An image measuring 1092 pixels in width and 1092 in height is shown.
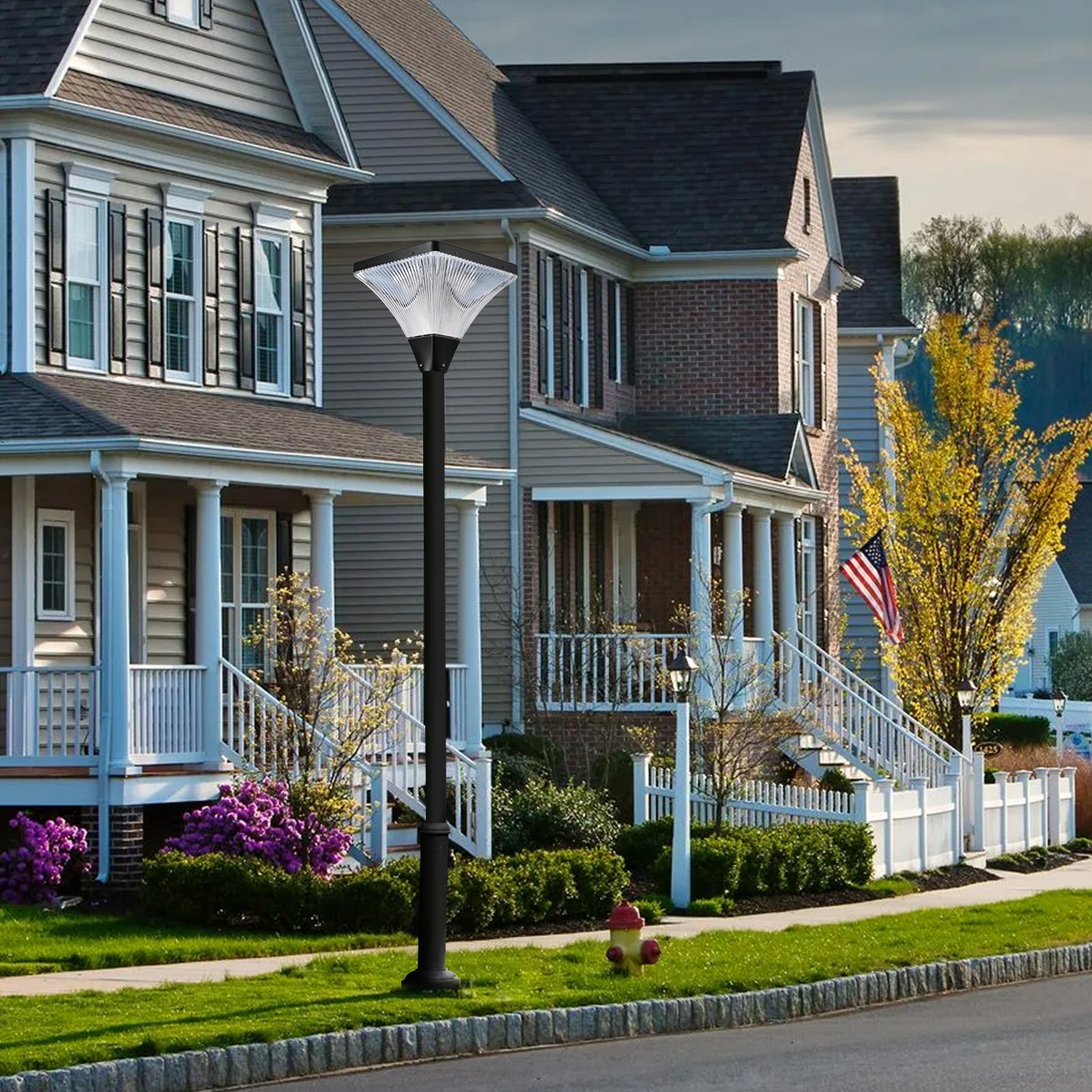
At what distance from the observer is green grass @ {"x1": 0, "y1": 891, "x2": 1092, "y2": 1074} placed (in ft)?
43.8

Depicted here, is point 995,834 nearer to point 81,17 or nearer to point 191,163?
point 191,163

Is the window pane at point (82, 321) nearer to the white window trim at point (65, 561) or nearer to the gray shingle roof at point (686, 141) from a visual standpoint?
the white window trim at point (65, 561)

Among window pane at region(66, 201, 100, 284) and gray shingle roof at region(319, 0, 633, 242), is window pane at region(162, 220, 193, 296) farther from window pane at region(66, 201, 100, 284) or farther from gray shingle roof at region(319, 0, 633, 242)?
gray shingle roof at region(319, 0, 633, 242)

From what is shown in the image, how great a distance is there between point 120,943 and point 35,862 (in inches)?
115

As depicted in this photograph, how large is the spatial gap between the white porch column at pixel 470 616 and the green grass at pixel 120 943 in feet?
21.7

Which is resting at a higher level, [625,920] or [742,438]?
[742,438]

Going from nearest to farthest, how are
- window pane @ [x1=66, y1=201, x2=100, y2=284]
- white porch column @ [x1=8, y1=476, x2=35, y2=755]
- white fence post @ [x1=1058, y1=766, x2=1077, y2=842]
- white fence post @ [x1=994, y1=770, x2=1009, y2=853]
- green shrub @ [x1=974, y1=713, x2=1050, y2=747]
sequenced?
white porch column @ [x1=8, y1=476, x2=35, y2=755]
window pane @ [x1=66, y1=201, x2=100, y2=284]
white fence post @ [x1=994, y1=770, x2=1009, y2=853]
white fence post @ [x1=1058, y1=766, x2=1077, y2=842]
green shrub @ [x1=974, y1=713, x2=1050, y2=747]

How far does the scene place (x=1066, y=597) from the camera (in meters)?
72.8

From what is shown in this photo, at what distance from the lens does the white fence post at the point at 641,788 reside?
84.6 ft

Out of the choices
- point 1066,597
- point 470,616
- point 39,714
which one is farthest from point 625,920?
point 1066,597

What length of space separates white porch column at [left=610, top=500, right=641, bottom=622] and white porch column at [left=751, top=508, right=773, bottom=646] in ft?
7.32

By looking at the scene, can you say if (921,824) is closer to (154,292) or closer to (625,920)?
(154,292)

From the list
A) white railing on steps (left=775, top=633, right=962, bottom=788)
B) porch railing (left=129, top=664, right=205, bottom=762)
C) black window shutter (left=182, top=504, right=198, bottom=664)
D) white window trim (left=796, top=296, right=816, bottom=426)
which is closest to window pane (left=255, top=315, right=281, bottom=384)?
black window shutter (left=182, top=504, right=198, bottom=664)

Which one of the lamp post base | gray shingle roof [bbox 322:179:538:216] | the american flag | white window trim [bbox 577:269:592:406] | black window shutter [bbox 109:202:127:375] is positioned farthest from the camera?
white window trim [bbox 577:269:592:406]
